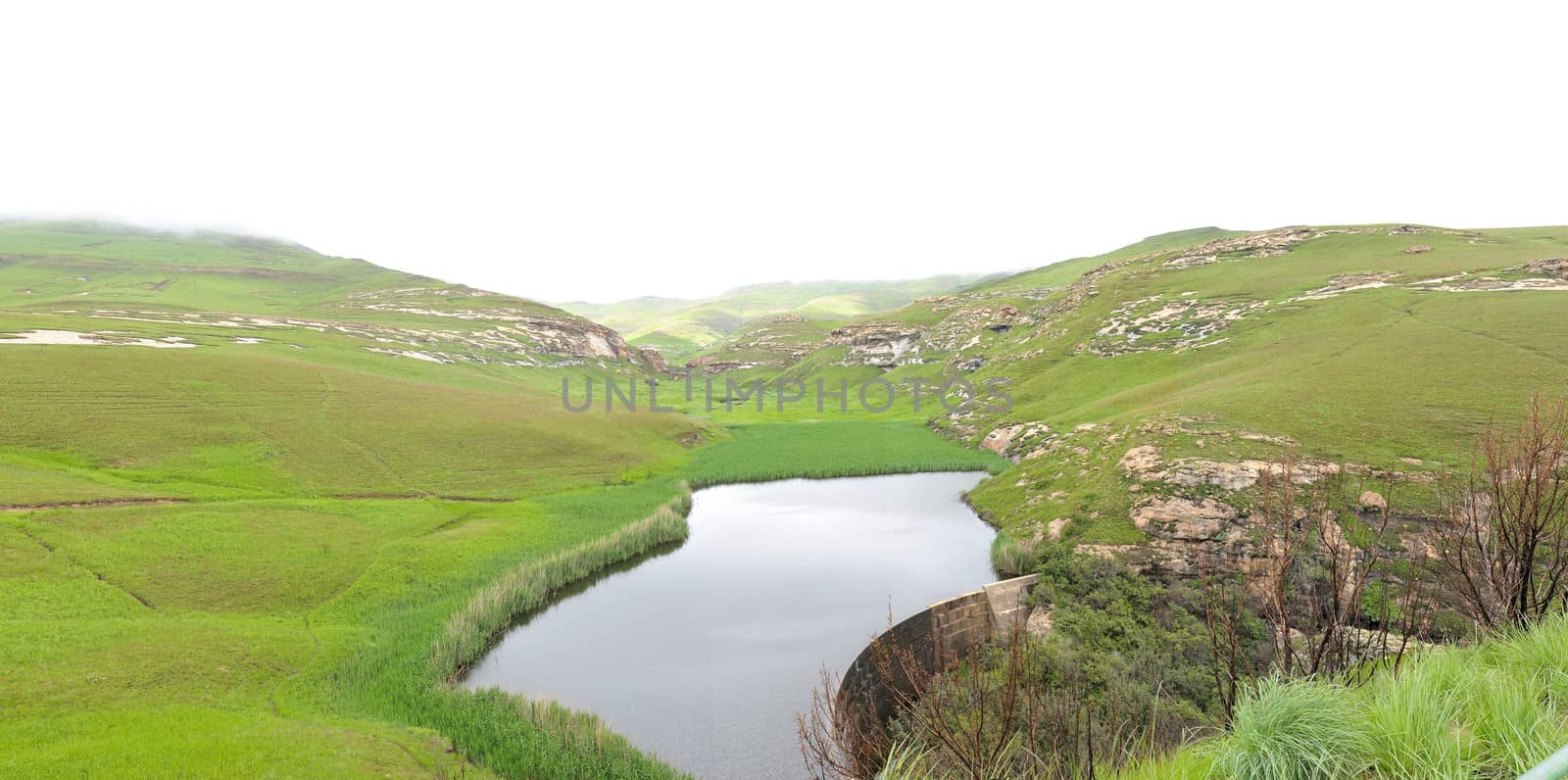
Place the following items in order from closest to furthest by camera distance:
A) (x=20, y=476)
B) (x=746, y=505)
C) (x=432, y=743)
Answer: (x=432, y=743)
(x=20, y=476)
(x=746, y=505)

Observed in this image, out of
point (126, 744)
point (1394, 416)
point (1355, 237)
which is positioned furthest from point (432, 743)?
point (1355, 237)

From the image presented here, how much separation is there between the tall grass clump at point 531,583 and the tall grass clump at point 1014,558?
19778mm

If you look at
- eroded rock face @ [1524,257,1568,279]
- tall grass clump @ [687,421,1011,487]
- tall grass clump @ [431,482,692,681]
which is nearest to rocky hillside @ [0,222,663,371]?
tall grass clump @ [687,421,1011,487]

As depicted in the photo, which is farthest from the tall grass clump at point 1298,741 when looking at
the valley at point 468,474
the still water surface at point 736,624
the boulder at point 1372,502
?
the boulder at point 1372,502

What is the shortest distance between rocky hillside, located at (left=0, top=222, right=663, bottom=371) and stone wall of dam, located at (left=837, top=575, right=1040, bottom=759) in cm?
8096

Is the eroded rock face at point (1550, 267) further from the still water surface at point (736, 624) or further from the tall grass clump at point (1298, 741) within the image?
the tall grass clump at point (1298, 741)

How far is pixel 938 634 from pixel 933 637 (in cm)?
29

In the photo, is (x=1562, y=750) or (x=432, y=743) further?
(x=432, y=743)

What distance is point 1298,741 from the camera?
19.0 feet

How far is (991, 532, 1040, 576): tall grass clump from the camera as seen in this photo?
30.1 metres

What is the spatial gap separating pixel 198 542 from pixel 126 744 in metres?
17.8

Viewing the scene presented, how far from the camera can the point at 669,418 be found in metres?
76.2

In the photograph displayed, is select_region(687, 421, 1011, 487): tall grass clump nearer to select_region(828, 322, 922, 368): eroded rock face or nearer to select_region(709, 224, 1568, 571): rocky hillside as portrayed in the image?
select_region(709, 224, 1568, 571): rocky hillside

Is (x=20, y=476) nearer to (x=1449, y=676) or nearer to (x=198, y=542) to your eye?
(x=198, y=542)
